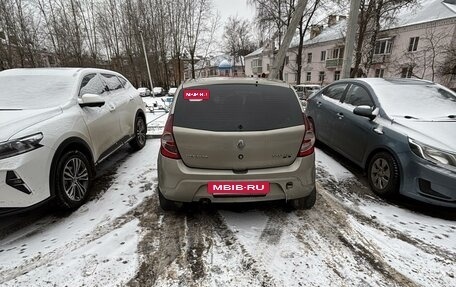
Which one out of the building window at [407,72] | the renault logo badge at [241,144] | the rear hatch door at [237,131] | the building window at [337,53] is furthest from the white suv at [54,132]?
the building window at [337,53]

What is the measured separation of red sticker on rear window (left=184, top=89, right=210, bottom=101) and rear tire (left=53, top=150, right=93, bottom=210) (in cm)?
160

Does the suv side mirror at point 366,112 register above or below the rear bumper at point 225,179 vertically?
above

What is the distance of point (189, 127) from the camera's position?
250 centimetres

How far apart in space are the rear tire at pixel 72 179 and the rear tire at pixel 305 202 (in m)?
2.58

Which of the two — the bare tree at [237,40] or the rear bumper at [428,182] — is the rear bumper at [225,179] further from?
the bare tree at [237,40]

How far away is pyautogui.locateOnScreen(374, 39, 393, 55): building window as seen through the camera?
92.8 ft

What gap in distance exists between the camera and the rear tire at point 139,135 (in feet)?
18.0

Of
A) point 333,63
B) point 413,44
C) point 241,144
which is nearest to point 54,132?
point 241,144

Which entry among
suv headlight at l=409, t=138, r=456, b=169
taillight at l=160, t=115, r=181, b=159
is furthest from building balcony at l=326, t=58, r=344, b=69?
taillight at l=160, t=115, r=181, b=159

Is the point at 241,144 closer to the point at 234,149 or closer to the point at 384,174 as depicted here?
the point at 234,149

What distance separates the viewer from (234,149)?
2.45 m

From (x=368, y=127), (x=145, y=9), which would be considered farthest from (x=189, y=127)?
(x=145, y=9)

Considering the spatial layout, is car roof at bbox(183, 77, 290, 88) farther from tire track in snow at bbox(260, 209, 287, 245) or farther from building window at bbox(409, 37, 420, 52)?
building window at bbox(409, 37, 420, 52)

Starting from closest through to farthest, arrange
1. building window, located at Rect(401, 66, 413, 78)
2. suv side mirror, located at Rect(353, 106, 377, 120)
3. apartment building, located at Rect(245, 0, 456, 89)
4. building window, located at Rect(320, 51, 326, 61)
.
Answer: suv side mirror, located at Rect(353, 106, 377, 120), apartment building, located at Rect(245, 0, 456, 89), building window, located at Rect(401, 66, 413, 78), building window, located at Rect(320, 51, 326, 61)
